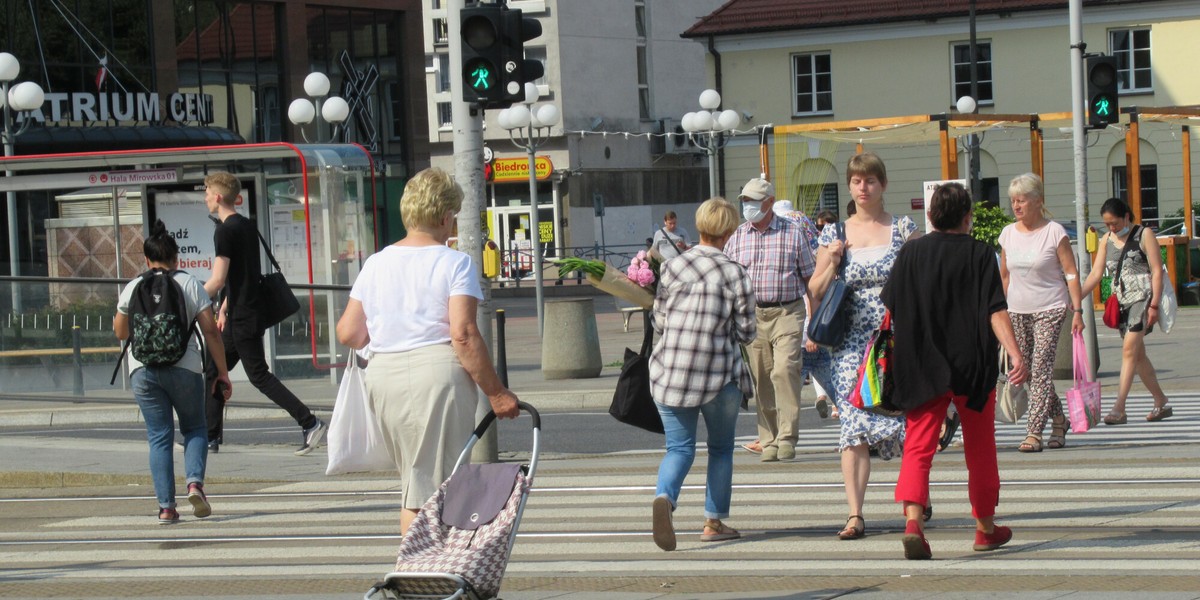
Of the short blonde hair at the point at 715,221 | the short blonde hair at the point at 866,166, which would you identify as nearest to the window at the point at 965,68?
the short blonde hair at the point at 866,166

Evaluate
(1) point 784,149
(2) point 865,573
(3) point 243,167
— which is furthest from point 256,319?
(1) point 784,149

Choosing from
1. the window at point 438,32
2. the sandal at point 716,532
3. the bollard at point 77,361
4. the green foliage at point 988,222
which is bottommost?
the sandal at point 716,532

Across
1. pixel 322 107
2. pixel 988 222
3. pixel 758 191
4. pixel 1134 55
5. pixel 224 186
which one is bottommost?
pixel 988 222

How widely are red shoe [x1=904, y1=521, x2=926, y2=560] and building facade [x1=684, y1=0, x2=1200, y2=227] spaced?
129 feet

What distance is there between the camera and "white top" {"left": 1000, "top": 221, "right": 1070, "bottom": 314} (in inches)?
421

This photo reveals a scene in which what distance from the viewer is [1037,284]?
10789 mm

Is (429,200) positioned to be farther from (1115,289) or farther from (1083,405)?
(1115,289)

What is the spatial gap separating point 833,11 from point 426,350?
46.0 m

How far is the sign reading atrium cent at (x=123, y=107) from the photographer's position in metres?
35.1

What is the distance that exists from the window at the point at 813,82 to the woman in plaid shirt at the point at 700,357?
147 ft

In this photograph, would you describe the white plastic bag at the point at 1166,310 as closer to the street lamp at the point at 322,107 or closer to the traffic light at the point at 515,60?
the traffic light at the point at 515,60

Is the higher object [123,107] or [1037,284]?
[123,107]

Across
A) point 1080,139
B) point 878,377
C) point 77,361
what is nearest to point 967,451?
point 878,377

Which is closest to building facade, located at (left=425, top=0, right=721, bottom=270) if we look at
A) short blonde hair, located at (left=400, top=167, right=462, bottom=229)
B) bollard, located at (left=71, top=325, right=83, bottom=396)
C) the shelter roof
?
the shelter roof
